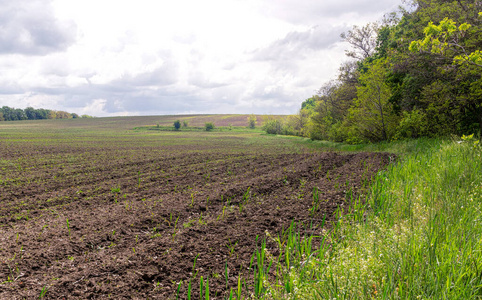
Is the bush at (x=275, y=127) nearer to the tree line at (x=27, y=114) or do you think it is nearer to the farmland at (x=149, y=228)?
the farmland at (x=149, y=228)

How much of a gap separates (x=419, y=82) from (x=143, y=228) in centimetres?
1961

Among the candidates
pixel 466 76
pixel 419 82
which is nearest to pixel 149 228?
pixel 466 76

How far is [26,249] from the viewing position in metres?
5.59

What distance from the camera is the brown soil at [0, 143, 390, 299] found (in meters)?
4.35

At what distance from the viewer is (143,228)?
651 centimetres

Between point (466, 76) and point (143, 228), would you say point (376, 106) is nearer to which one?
point (466, 76)

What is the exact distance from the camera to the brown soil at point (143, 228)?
435cm

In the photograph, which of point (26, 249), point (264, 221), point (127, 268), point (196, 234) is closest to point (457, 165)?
point (264, 221)

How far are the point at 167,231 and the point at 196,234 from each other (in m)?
0.75

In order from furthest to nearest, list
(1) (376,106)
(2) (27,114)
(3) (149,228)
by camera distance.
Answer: (2) (27,114)
(1) (376,106)
(3) (149,228)

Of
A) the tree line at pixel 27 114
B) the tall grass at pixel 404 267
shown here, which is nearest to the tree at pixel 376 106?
the tall grass at pixel 404 267

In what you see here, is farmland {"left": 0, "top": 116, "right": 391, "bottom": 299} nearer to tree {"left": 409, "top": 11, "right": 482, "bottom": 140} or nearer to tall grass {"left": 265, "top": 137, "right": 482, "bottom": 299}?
tall grass {"left": 265, "top": 137, "right": 482, "bottom": 299}

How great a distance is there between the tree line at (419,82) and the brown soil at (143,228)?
6611 millimetres

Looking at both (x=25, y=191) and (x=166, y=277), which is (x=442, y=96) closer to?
(x=166, y=277)
